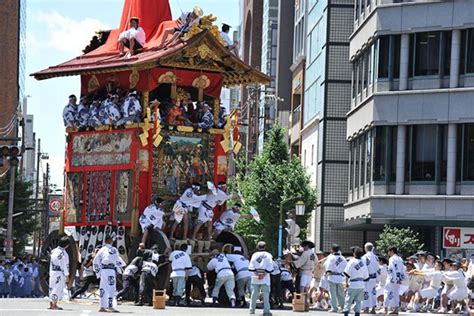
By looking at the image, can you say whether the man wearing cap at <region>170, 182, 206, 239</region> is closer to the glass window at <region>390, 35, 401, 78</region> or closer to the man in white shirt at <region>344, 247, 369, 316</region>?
the man in white shirt at <region>344, 247, 369, 316</region>

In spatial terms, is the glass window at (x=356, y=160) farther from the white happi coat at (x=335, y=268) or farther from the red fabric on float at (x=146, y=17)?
the white happi coat at (x=335, y=268)

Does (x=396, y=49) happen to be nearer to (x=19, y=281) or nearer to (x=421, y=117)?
(x=421, y=117)

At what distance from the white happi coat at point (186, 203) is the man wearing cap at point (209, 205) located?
310mm

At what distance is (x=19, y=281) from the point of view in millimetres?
53375

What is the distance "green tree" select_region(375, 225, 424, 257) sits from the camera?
180ft

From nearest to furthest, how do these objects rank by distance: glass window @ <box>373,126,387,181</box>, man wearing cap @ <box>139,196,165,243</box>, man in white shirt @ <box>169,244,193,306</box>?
man in white shirt @ <box>169,244,193,306</box>
man wearing cap @ <box>139,196,165,243</box>
glass window @ <box>373,126,387,181</box>

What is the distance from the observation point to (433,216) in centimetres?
5659

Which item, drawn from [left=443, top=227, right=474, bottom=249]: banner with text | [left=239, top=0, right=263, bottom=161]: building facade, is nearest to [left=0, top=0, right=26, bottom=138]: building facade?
[left=239, top=0, right=263, bottom=161]: building facade

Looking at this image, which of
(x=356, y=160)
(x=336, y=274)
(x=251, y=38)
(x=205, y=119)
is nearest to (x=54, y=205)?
(x=356, y=160)

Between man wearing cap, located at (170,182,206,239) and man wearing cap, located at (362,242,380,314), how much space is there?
5340mm

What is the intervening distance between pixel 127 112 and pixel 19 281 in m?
16.6

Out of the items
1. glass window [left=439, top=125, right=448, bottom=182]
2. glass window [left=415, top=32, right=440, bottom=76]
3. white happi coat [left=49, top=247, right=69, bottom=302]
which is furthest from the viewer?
glass window [left=415, top=32, right=440, bottom=76]

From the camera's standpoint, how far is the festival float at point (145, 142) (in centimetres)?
3912

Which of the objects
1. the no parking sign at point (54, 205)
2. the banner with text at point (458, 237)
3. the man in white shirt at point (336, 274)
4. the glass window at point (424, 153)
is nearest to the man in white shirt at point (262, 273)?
the man in white shirt at point (336, 274)
